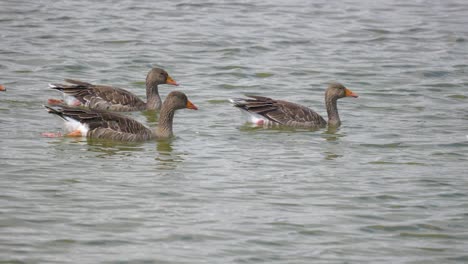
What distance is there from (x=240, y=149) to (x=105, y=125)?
221cm

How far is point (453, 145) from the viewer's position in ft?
52.5

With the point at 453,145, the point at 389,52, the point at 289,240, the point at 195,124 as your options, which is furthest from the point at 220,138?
the point at 389,52

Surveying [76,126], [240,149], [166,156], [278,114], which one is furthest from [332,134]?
[76,126]

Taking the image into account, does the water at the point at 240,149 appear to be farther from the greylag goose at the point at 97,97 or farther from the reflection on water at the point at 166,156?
the greylag goose at the point at 97,97

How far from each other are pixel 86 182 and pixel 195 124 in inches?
A: 188

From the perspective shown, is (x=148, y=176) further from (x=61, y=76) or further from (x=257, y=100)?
(x=61, y=76)

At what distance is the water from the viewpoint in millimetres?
10812

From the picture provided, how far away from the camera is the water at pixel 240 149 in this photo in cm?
1081

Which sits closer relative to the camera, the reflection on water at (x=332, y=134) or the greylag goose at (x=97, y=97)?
the reflection on water at (x=332, y=134)

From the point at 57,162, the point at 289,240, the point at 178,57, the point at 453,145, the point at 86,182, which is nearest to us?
the point at 289,240

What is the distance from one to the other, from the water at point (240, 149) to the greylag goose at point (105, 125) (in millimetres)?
262

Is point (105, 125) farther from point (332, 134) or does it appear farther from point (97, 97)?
point (332, 134)

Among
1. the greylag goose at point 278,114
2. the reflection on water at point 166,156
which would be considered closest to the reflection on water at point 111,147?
the reflection on water at point 166,156

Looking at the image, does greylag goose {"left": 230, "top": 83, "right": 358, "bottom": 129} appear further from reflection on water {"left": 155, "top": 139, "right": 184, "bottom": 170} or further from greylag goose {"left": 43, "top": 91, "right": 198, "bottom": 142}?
reflection on water {"left": 155, "top": 139, "right": 184, "bottom": 170}
